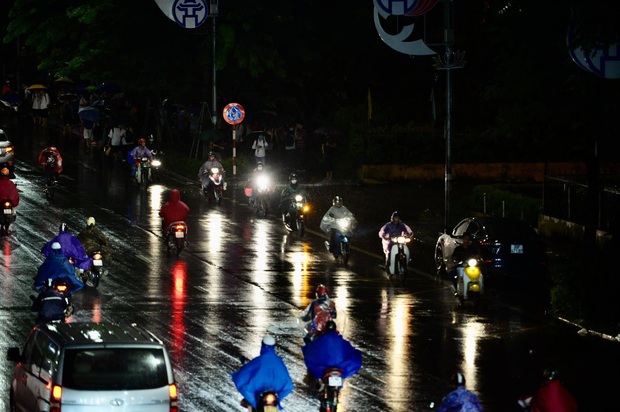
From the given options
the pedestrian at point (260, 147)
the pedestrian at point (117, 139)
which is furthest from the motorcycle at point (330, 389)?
the pedestrian at point (117, 139)

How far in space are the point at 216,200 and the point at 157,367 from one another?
28.5 m

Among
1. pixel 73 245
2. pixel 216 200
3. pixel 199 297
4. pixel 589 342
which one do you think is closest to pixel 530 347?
pixel 589 342

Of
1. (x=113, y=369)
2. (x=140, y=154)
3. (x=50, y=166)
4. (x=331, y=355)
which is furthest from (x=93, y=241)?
(x=140, y=154)

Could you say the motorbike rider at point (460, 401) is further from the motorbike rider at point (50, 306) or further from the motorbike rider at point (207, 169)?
the motorbike rider at point (207, 169)

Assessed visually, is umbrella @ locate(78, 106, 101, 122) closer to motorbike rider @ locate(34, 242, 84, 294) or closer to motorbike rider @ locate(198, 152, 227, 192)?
motorbike rider @ locate(198, 152, 227, 192)

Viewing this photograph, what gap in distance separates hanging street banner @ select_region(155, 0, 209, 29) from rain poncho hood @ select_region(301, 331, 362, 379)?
110 ft

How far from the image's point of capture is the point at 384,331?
24.2 m

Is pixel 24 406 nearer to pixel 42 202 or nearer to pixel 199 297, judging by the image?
pixel 199 297

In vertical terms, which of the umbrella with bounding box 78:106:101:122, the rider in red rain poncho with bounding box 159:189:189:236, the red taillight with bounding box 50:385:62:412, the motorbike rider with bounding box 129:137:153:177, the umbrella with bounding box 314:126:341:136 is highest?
the umbrella with bounding box 78:106:101:122

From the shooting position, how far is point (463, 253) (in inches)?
1094

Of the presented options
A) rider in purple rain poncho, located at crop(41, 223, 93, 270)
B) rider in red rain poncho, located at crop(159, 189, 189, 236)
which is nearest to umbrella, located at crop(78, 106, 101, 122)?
rider in red rain poncho, located at crop(159, 189, 189, 236)

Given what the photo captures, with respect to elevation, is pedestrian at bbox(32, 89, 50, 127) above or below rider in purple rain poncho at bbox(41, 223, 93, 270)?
above

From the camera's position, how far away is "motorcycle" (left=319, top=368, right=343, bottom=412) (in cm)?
1691

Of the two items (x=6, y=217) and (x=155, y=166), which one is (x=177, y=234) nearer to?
(x=6, y=217)
